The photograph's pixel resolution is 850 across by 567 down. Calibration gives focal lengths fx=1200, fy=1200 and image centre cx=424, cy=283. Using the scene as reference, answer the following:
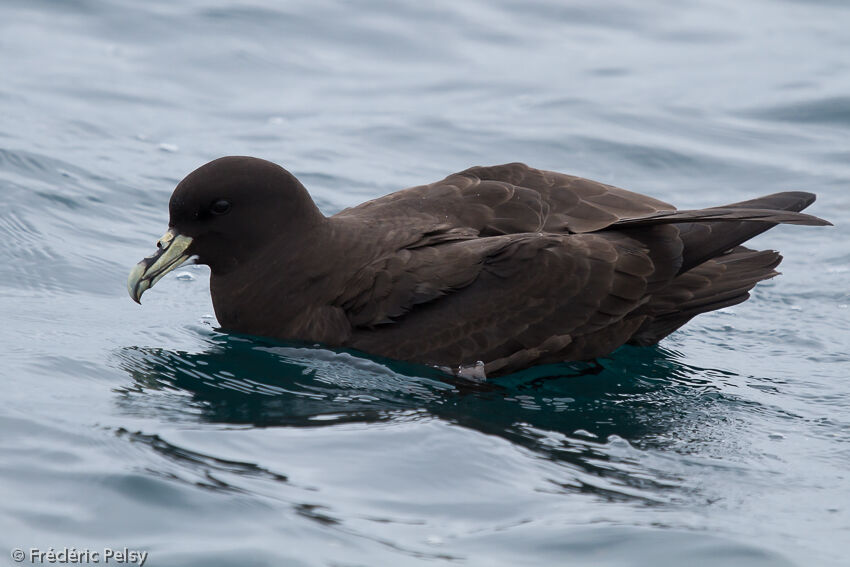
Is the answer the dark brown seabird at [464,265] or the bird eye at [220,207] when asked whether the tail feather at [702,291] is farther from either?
the bird eye at [220,207]

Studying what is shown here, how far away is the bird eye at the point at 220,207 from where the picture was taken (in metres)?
6.78

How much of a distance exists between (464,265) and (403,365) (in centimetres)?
64

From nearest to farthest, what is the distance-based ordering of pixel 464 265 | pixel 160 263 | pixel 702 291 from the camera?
pixel 464 265 < pixel 160 263 < pixel 702 291

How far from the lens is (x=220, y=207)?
6.80 metres

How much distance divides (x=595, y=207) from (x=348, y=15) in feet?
26.8

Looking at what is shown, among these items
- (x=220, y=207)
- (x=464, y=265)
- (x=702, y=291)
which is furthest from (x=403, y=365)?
(x=702, y=291)

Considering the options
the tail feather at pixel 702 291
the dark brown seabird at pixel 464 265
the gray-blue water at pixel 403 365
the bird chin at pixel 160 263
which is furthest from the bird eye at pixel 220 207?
the tail feather at pixel 702 291

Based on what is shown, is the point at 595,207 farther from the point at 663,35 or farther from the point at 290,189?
the point at 663,35

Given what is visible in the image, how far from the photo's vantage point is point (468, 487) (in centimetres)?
516

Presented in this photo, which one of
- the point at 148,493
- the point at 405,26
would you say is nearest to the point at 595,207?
the point at 148,493

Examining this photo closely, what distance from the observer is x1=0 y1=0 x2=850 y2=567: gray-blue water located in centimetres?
→ 482

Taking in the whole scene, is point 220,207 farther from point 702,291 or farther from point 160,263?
point 702,291

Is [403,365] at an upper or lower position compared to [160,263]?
lower

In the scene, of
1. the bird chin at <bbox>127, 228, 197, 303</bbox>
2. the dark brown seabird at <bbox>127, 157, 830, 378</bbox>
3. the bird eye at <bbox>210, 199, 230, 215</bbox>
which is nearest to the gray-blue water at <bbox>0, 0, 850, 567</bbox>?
the dark brown seabird at <bbox>127, 157, 830, 378</bbox>
